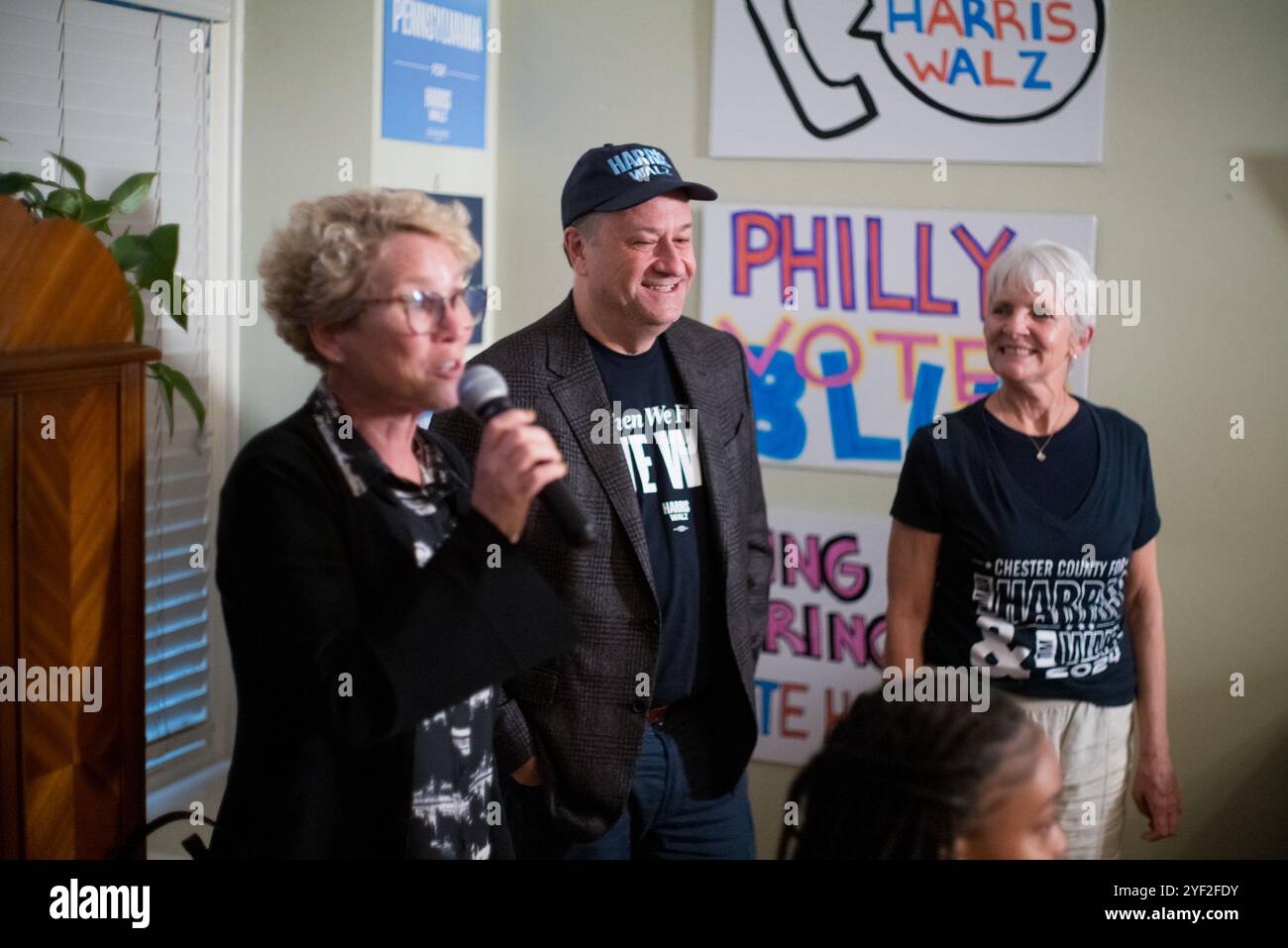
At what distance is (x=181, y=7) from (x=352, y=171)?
1.63ft

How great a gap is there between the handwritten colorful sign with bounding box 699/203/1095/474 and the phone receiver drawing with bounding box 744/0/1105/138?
24 centimetres

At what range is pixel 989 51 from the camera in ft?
10.5

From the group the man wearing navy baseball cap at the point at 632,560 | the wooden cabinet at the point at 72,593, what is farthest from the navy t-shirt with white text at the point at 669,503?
the wooden cabinet at the point at 72,593

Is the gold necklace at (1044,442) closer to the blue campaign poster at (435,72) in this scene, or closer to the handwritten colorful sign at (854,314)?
the handwritten colorful sign at (854,314)

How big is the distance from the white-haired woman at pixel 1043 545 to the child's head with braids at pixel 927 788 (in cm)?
98

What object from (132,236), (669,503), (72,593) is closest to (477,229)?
(132,236)

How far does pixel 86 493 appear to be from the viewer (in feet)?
6.43

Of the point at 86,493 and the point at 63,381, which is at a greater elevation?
the point at 63,381

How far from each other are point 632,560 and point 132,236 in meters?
1.21

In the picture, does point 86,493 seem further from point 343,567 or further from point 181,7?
point 181,7

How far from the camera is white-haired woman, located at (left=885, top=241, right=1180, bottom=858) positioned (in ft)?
7.30

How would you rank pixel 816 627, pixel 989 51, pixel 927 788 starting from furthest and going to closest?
pixel 816 627 < pixel 989 51 < pixel 927 788

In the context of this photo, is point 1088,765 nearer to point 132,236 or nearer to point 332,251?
point 332,251
